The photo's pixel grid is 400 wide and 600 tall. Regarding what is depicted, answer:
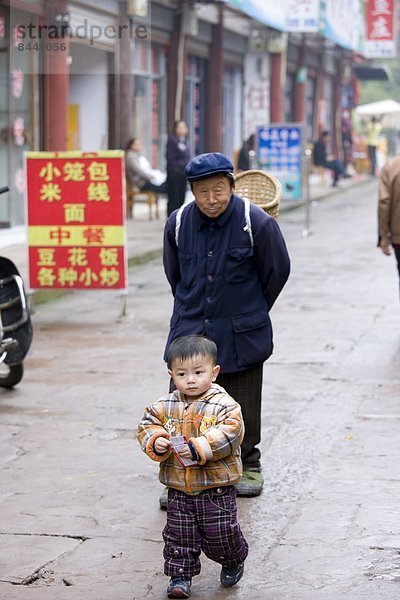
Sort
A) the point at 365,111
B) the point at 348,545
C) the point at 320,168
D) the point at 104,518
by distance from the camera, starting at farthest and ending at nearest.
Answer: the point at 365,111
the point at 320,168
the point at 104,518
the point at 348,545

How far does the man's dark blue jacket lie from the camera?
231 inches

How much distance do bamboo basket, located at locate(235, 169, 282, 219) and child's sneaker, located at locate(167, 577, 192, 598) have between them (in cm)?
260

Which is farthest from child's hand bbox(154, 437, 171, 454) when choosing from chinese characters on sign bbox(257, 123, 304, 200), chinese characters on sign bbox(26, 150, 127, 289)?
chinese characters on sign bbox(257, 123, 304, 200)

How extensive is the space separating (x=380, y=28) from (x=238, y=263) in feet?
124

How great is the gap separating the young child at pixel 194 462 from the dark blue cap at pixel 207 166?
946 millimetres

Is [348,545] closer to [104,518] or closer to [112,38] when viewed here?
[104,518]

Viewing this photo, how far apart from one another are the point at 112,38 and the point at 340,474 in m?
17.5

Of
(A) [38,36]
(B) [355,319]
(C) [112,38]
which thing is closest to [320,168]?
(C) [112,38]

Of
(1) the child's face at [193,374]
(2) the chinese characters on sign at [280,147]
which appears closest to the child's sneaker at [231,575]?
(1) the child's face at [193,374]

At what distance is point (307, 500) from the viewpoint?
Result: 6160 mm

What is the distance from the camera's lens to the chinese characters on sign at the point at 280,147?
2444cm

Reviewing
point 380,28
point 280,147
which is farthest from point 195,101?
point 380,28

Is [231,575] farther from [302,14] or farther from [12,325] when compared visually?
[302,14]

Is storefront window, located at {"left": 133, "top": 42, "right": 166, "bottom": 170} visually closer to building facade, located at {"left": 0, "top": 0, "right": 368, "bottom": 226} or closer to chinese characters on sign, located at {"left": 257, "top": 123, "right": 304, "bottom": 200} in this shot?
building facade, located at {"left": 0, "top": 0, "right": 368, "bottom": 226}
